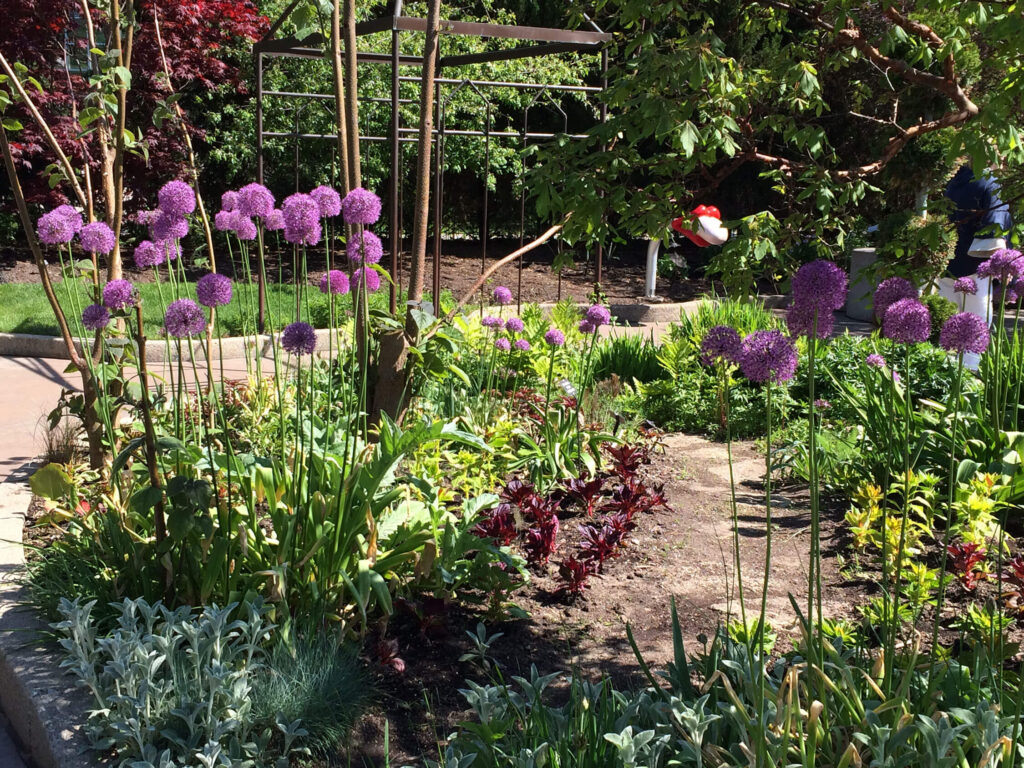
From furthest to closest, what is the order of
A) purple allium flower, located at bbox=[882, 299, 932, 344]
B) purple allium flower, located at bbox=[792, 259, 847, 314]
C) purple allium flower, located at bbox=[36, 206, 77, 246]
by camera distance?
purple allium flower, located at bbox=[36, 206, 77, 246] → purple allium flower, located at bbox=[882, 299, 932, 344] → purple allium flower, located at bbox=[792, 259, 847, 314]

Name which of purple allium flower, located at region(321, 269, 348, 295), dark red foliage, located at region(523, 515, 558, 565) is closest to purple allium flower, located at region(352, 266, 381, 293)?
purple allium flower, located at region(321, 269, 348, 295)

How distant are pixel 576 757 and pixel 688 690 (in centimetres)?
39

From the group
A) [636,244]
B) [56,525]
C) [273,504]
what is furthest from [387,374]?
[636,244]

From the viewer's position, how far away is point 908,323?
191 cm

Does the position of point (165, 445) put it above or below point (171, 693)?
above

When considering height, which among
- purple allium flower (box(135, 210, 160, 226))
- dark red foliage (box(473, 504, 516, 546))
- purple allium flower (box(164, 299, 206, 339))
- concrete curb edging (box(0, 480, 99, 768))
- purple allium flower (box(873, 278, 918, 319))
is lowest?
concrete curb edging (box(0, 480, 99, 768))

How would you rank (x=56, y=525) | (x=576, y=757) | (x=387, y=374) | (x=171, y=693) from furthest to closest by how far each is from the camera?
(x=387, y=374)
(x=56, y=525)
(x=171, y=693)
(x=576, y=757)

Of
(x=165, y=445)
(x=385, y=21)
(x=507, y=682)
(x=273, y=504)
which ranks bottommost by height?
(x=507, y=682)

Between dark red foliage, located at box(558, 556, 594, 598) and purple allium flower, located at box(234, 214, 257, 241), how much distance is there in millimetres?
1504

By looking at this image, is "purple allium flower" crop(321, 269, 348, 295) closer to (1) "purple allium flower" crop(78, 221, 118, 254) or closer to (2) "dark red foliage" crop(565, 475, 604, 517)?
(1) "purple allium flower" crop(78, 221, 118, 254)

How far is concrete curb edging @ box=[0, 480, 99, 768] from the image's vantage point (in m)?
2.45

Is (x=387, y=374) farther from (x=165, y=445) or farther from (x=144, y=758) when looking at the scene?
(x=144, y=758)

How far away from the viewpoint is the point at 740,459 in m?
5.10

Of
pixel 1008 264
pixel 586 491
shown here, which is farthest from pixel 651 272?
pixel 1008 264
